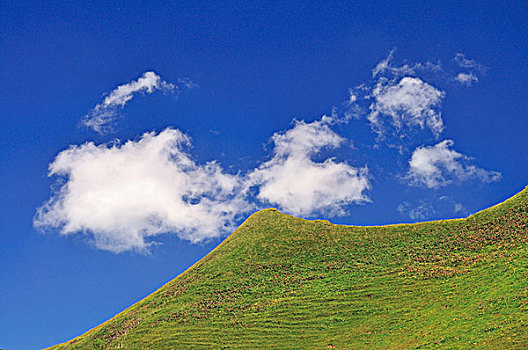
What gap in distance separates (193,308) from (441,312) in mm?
46588

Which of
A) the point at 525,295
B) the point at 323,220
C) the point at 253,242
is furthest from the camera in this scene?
the point at 323,220

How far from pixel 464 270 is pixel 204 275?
179 ft

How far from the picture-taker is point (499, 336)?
183 feet

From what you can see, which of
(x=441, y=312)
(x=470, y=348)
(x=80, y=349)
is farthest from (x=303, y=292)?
(x=80, y=349)

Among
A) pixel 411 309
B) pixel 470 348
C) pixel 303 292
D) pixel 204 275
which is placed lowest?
pixel 470 348

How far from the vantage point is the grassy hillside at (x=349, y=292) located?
66875mm

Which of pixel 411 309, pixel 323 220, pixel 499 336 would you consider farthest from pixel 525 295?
pixel 323 220

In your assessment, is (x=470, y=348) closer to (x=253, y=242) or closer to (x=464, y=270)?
(x=464, y=270)

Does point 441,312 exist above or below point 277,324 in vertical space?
below

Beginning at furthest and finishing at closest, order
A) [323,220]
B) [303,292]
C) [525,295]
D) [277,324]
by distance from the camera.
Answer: [323,220]
[303,292]
[277,324]
[525,295]

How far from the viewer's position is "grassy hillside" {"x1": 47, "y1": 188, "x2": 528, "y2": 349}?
66.9 meters

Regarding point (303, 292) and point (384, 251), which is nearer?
point (303, 292)

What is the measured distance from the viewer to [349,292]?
278 ft

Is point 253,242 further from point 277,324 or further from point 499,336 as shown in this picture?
point 499,336
